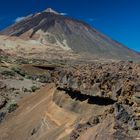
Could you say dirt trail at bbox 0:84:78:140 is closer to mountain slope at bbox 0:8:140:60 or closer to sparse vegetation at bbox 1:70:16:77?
sparse vegetation at bbox 1:70:16:77

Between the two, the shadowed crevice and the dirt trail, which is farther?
the dirt trail

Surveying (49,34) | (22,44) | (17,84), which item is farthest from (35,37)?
(17,84)

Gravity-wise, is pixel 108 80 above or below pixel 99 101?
above

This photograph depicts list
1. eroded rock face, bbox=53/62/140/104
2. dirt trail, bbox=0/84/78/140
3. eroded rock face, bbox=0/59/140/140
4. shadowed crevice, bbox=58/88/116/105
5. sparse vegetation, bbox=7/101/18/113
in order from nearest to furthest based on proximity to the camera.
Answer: eroded rock face, bbox=0/59/140/140 < eroded rock face, bbox=53/62/140/104 < shadowed crevice, bbox=58/88/116/105 < dirt trail, bbox=0/84/78/140 < sparse vegetation, bbox=7/101/18/113

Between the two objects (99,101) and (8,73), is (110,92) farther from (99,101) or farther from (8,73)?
(8,73)

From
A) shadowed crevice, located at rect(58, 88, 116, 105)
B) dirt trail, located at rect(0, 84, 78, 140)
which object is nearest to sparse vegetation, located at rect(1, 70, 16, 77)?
dirt trail, located at rect(0, 84, 78, 140)

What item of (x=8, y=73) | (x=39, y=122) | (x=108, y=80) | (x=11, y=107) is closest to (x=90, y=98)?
(x=108, y=80)

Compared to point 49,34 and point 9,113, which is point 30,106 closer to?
point 9,113

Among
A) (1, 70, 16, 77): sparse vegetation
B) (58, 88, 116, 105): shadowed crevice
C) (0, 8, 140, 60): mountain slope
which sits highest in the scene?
(0, 8, 140, 60): mountain slope

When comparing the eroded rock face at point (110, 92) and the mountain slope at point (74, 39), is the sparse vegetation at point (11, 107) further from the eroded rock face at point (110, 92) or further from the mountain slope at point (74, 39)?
the mountain slope at point (74, 39)
